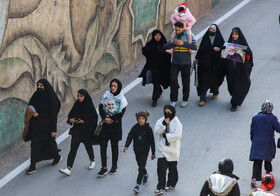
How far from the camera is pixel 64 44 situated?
583 inches

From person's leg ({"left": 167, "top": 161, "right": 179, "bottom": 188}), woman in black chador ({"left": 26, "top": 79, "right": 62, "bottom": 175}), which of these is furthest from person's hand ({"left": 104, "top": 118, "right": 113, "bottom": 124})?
person's leg ({"left": 167, "top": 161, "right": 179, "bottom": 188})

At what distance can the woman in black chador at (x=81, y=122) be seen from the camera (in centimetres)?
1270

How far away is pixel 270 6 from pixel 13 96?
11598 mm

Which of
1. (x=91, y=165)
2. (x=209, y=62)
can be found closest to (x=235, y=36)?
(x=209, y=62)

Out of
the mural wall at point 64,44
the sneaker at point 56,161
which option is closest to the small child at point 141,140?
the sneaker at point 56,161

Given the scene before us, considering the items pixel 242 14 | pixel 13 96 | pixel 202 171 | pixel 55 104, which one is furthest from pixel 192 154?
pixel 242 14

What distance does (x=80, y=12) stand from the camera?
50.0 ft

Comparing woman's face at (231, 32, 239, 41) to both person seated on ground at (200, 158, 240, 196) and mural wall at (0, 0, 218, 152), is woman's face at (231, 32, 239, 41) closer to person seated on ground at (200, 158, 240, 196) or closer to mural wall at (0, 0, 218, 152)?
mural wall at (0, 0, 218, 152)

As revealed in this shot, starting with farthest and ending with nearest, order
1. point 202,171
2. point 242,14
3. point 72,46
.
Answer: point 242,14, point 72,46, point 202,171

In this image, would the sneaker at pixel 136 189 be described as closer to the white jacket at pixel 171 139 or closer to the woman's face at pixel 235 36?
the white jacket at pixel 171 139

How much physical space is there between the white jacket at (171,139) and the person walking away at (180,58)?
3.43m

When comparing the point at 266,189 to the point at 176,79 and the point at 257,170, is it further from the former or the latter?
the point at 176,79

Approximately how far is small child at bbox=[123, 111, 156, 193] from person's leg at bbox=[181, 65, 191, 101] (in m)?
3.43

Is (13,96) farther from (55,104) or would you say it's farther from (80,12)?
(80,12)
